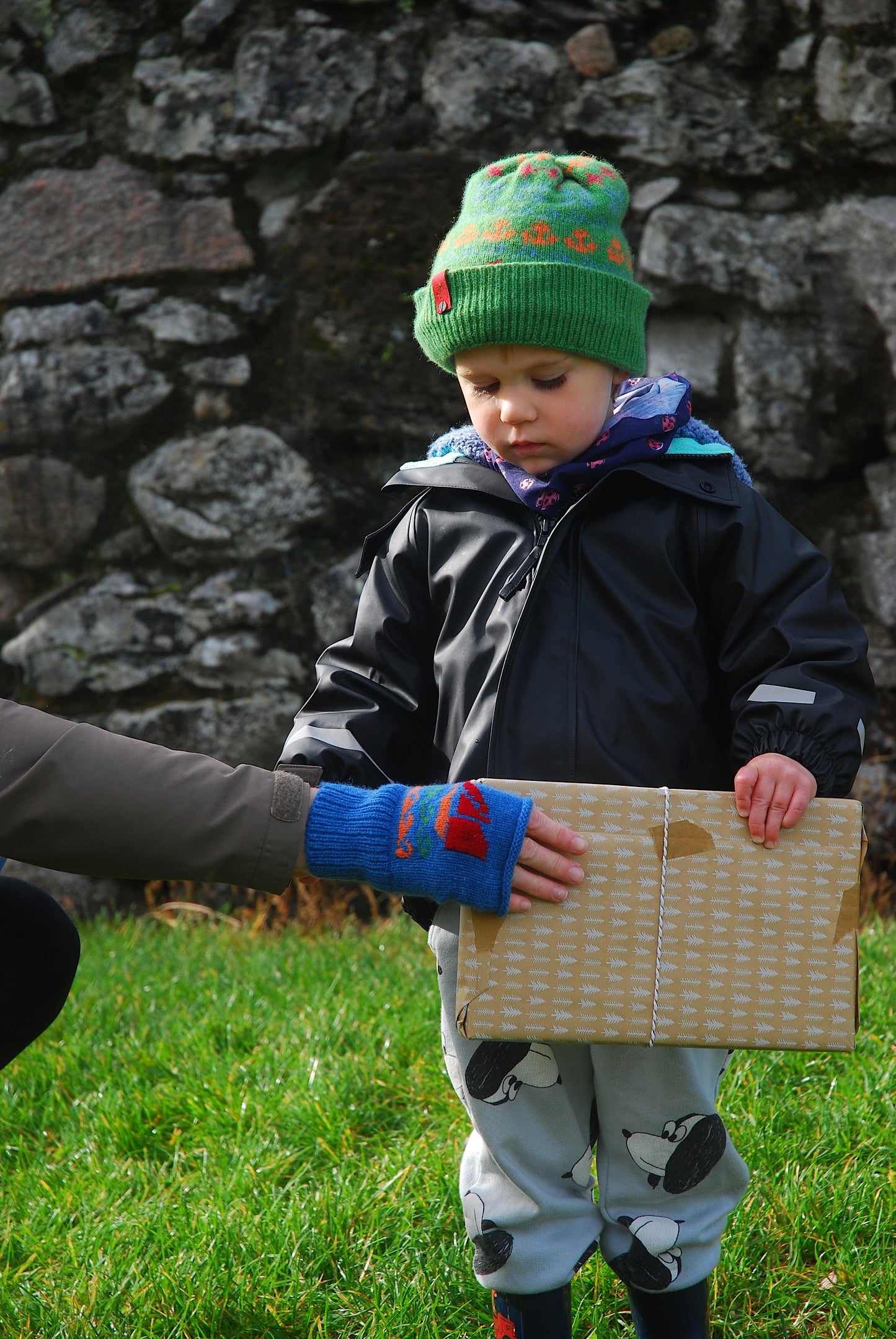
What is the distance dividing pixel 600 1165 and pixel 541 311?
120cm

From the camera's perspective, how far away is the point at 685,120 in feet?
9.60

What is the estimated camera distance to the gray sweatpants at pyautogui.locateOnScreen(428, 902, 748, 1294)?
1434 millimetres

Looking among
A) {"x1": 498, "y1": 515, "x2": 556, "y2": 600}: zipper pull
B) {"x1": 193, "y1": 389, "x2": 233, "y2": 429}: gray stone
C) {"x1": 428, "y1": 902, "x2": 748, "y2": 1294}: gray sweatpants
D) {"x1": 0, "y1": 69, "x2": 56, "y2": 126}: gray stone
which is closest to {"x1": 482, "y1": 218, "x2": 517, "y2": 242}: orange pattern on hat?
{"x1": 498, "y1": 515, "x2": 556, "y2": 600}: zipper pull

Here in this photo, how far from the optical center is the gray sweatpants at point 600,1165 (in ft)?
4.70

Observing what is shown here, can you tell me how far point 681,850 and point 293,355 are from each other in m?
→ 2.29

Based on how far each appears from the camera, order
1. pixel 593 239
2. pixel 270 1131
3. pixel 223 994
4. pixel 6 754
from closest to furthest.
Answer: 1. pixel 6 754
2. pixel 593 239
3. pixel 270 1131
4. pixel 223 994

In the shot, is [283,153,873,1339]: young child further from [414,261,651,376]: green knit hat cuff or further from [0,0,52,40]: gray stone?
[0,0,52,40]: gray stone

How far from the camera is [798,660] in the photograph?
1.40 m

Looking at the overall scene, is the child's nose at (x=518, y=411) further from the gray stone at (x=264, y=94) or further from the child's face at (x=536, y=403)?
the gray stone at (x=264, y=94)

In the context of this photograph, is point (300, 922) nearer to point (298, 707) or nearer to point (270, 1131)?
point (298, 707)

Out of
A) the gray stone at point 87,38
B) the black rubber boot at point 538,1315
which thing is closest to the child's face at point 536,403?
the black rubber boot at point 538,1315

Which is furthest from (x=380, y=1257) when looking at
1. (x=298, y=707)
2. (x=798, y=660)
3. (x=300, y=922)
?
(x=298, y=707)

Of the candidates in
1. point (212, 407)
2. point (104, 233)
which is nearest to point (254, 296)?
point (212, 407)

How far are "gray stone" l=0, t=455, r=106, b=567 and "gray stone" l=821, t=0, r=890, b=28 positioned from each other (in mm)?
2400
